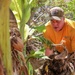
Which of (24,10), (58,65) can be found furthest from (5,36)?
(58,65)

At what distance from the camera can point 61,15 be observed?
9.33ft

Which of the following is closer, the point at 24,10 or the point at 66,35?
the point at 24,10

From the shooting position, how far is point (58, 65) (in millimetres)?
2643

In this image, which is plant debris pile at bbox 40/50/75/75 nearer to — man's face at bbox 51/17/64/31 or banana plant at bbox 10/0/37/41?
man's face at bbox 51/17/64/31

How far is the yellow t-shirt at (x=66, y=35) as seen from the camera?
9.04ft

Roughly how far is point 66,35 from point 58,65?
376 millimetres

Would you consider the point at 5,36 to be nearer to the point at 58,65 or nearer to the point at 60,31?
the point at 58,65

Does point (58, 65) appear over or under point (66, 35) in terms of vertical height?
under

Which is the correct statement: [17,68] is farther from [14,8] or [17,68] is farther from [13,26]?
[14,8]

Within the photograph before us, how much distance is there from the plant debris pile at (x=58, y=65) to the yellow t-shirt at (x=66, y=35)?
14 centimetres

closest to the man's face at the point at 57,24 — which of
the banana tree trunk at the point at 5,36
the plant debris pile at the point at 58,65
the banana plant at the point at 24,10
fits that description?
the plant debris pile at the point at 58,65

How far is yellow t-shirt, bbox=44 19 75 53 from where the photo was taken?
108 inches

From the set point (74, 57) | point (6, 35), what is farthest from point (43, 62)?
point (6, 35)

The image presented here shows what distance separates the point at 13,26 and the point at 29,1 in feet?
1.89
